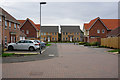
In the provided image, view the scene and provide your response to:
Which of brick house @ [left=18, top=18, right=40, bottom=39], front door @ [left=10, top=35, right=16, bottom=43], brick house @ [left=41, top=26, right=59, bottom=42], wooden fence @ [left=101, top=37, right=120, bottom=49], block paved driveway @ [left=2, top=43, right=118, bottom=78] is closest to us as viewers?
block paved driveway @ [left=2, top=43, right=118, bottom=78]

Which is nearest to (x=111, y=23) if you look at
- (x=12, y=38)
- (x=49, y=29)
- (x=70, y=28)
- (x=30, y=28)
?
(x=70, y=28)

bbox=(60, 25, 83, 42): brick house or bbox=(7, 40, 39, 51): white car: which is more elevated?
bbox=(60, 25, 83, 42): brick house

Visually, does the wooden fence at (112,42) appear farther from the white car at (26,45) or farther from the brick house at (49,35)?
the brick house at (49,35)

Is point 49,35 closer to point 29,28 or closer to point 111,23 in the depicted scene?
point 29,28

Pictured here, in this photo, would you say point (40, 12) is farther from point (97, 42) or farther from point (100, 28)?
point (100, 28)

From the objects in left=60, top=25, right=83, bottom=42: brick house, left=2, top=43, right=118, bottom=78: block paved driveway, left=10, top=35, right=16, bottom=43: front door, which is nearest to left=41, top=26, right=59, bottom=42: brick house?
left=60, top=25, right=83, bottom=42: brick house

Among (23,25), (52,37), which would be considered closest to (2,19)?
(23,25)

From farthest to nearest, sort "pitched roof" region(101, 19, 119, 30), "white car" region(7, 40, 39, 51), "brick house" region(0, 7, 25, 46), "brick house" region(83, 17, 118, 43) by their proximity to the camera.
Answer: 1. "pitched roof" region(101, 19, 119, 30)
2. "brick house" region(83, 17, 118, 43)
3. "brick house" region(0, 7, 25, 46)
4. "white car" region(7, 40, 39, 51)

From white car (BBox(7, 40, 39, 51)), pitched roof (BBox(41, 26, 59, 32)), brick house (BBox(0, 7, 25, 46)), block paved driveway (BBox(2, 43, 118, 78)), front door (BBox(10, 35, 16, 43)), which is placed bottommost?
block paved driveway (BBox(2, 43, 118, 78))

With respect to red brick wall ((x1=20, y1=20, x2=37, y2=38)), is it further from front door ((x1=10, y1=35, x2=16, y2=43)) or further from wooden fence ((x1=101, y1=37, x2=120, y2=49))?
wooden fence ((x1=101, y1=37, x2=120, y2=49))

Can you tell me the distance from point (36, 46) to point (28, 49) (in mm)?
1158

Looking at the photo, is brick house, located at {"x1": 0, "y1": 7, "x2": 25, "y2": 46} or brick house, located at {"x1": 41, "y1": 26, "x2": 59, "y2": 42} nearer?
brick house, located at {"x1": 0, "y1": 7, "x2": 25, "y2": 46}

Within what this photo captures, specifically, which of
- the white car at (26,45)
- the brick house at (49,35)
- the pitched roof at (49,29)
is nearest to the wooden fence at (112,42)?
the white car at (26,45)

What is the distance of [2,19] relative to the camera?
74.3 ft
